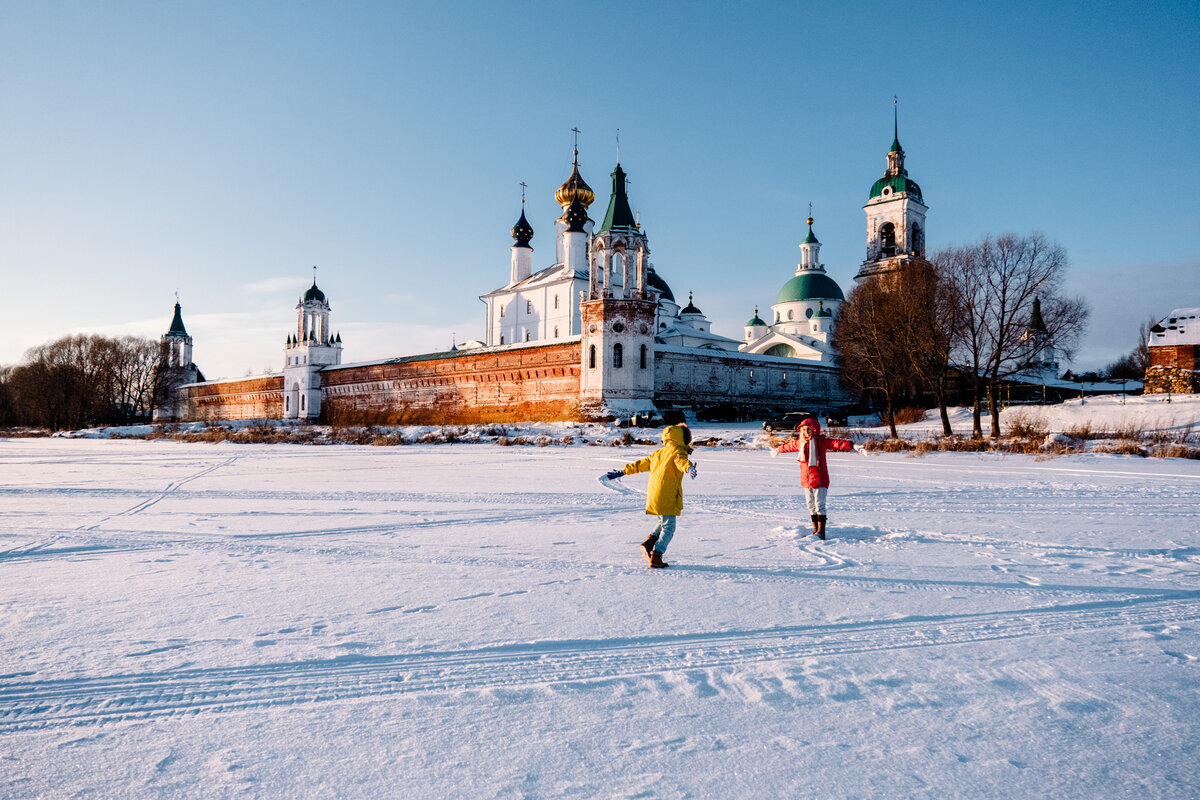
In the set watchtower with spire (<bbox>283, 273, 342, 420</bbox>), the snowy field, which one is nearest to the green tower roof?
watchtower with spire (<bbox>283, 273, 342, 420</bbox>)

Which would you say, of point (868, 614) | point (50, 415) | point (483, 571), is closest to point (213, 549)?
point (483, 571)

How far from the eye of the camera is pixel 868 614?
13.8ft

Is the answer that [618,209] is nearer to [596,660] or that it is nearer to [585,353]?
[585,353]

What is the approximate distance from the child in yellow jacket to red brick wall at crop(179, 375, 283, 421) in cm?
5350

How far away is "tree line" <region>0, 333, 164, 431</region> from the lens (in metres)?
55.0

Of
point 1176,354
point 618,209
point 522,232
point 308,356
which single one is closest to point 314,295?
point 308,356

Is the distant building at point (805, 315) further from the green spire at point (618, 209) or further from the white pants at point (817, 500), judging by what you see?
the white pants at point (817, 500)

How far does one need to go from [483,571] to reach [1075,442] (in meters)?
19.1

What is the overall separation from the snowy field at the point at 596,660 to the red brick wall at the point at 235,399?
5162 cm

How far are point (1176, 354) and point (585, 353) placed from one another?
27728mm

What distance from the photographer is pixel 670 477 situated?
5.68 metres

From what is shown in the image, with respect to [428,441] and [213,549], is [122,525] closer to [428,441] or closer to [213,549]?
[213,549]

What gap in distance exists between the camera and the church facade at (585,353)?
119 ft

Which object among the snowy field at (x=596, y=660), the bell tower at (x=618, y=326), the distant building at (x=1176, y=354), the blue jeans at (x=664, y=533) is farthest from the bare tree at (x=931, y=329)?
the blue jeans at (x=664, y=533)
